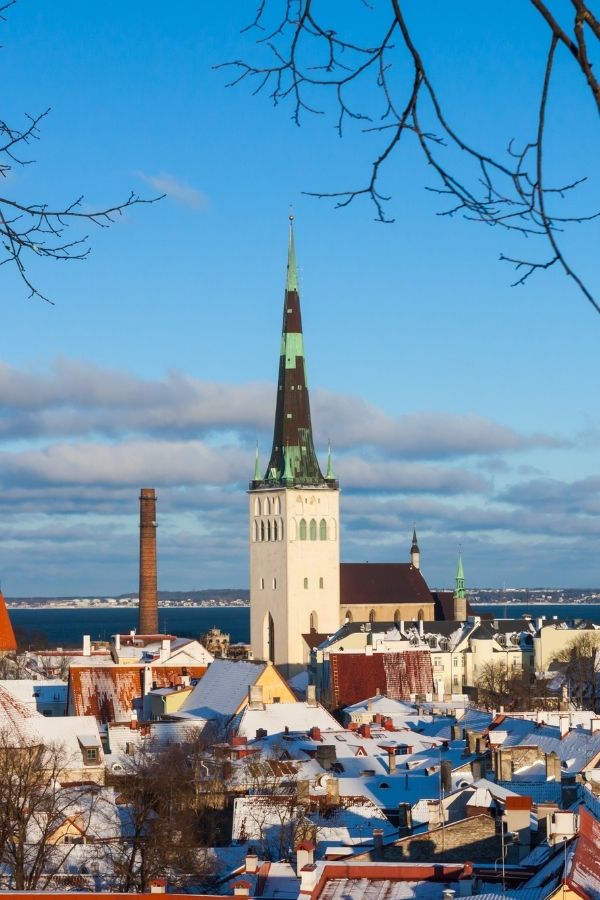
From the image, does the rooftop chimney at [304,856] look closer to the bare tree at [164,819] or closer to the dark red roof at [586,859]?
the bare tree at [164,819]

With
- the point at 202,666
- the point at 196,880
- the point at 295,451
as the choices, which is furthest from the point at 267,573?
the point at 196,880

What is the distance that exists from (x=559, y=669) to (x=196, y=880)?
7052 cm

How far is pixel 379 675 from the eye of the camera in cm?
7075

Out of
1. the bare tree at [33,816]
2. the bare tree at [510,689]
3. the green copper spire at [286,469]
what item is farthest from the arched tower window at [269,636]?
the bare tree at [33,816]

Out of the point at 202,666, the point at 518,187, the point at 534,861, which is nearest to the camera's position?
the point at 518,187

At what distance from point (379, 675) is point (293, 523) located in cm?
3546

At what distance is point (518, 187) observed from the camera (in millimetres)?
4816

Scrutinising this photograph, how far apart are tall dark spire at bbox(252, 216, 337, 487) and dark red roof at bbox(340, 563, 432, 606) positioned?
8144 millimetres

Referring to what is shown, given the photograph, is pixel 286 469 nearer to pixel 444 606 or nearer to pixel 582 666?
pixel 444 606

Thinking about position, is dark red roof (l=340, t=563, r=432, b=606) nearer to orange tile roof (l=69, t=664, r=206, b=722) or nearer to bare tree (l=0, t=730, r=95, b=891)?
orange tile roof (l=69, t=664, r=206, b=722)

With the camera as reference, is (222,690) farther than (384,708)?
No

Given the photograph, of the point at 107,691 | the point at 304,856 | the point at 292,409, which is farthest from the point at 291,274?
the point at 304,856

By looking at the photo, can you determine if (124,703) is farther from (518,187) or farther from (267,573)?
(518,187)

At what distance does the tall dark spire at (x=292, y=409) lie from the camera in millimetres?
105438
